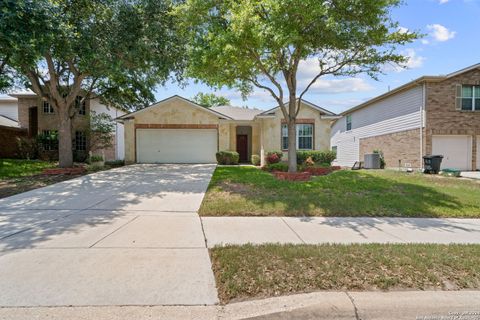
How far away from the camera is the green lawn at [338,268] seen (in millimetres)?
3260

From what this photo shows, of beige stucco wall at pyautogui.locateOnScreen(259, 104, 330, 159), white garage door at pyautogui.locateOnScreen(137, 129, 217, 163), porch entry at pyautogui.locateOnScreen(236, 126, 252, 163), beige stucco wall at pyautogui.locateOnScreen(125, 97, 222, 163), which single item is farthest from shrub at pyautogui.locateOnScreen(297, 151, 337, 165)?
white garage door at pyautogui.locateOnScreen(137, 129, 217, 163)

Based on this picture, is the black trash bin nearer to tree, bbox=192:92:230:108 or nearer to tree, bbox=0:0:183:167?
tree, bbox=0:0:183:167

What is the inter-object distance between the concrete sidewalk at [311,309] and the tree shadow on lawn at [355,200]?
372cm

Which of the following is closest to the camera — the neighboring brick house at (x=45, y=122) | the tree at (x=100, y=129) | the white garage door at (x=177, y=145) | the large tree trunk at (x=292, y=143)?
the large tree trunk at (x=292, y=143)

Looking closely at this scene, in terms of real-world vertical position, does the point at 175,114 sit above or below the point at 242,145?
above

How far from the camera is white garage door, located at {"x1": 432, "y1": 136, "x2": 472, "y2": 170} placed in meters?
16.7

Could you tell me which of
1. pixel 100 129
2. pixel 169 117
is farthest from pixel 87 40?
pixel 100 129

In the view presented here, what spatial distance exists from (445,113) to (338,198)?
522 inches

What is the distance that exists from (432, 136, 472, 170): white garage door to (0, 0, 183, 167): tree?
1654cm

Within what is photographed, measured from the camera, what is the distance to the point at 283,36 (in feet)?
28.1

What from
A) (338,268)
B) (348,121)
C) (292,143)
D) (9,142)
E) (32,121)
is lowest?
(338,268)

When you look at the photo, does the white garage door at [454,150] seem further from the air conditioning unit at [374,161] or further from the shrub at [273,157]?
the shrub at [273,157]

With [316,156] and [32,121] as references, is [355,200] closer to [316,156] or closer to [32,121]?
[316,156]

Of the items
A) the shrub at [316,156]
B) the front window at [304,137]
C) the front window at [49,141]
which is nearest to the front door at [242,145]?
the front window at [304,137]
